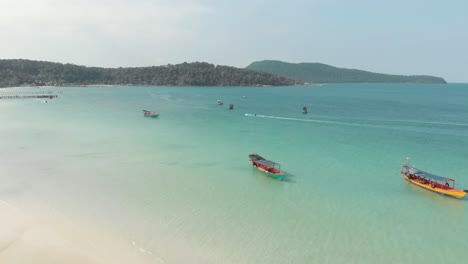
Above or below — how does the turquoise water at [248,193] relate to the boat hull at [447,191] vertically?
below

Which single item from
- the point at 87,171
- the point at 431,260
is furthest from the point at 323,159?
the point at 87,171

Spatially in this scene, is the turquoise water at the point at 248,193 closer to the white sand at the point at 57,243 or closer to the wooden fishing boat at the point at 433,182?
the wooden fishing boat at the point at 433,182

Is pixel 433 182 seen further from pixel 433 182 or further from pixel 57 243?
pixel 57 243

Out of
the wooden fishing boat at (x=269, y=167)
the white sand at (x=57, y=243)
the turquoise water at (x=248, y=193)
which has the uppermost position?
the wooden fishing boat at (x=269, y=167)

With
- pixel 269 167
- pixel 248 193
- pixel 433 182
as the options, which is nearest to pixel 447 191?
pixel 433 182

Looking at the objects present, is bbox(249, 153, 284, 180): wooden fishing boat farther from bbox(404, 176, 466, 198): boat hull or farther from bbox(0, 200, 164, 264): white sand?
bbox(0, 200, 164, 264): white sand

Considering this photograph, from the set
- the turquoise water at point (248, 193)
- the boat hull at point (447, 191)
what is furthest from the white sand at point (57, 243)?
the boat hull at point (447, 191)
